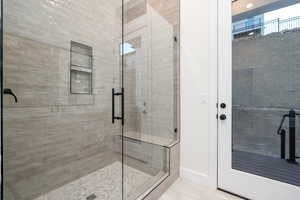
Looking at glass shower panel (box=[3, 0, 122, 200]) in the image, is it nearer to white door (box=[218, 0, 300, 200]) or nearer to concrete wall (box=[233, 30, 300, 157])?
white door (box=[218, 0, 300, 200])

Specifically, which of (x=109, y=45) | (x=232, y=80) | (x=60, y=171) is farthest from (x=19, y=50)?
(x=232, y=80)

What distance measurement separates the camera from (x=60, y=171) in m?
1.78

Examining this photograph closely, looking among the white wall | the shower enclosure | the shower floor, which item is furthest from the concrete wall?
the shower floor

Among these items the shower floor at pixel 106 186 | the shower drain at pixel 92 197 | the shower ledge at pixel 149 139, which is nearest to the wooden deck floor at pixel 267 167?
the shower ledge at pixel 149 139

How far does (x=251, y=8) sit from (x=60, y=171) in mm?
2794

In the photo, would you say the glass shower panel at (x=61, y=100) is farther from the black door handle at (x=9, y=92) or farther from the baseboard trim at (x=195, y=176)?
the baseboard trim at (x=195, y=176)

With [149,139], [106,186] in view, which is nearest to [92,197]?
[106,186]

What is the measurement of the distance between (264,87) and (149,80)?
1.43m

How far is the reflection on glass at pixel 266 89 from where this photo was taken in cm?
133

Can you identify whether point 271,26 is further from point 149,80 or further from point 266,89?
point 149,80

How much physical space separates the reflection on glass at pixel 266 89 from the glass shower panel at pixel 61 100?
1.51 meters

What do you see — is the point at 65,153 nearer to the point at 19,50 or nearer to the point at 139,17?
the point at 19,50

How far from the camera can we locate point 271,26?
1432mm

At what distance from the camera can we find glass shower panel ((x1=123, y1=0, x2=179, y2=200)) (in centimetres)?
204
